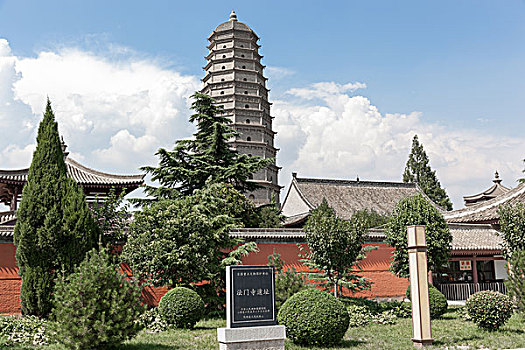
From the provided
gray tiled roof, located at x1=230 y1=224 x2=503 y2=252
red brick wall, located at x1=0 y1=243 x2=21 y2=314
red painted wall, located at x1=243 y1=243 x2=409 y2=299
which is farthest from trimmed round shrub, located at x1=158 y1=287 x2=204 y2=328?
red painted wall, located at x1=243 y1=243 x2=409 y2=299

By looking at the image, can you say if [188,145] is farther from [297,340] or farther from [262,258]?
[297,340]

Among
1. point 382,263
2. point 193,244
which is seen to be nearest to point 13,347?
point 193,244

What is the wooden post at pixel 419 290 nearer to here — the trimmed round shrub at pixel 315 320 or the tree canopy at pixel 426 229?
the trimmed round shrub at pixel 315 320

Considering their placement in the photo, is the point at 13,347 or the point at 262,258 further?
the point at 262,258

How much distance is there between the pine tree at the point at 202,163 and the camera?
25.4 m

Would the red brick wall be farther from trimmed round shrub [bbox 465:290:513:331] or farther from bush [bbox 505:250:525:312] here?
bush [bbox 505:250:525:312]

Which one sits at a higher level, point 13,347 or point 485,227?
point 485,227

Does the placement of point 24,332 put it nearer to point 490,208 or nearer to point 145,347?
point 145,347

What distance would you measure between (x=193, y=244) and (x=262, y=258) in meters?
3.87

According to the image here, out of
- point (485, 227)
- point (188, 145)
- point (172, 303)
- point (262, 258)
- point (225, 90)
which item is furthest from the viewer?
point (225, 90)

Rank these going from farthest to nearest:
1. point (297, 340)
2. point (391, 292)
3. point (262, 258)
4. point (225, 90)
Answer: point (225, 90) → point (391, 292) → point (262, 258) → point (297, 340)

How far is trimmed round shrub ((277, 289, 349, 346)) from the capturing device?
36.1 ft

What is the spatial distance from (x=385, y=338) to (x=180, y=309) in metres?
5.33

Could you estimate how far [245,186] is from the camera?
91.2 ft
